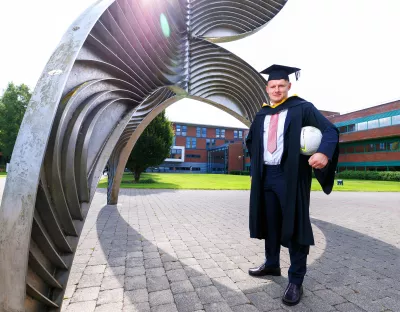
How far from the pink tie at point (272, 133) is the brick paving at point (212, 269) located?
1560mm

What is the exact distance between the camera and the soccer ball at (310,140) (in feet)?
8.24

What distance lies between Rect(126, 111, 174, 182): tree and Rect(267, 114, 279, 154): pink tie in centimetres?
1642

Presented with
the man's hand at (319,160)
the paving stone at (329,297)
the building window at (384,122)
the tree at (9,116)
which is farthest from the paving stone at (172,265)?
the tree at (9,116)

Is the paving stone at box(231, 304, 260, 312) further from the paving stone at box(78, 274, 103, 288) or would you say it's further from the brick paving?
the paving stone at box(78, 274, 103, 288)

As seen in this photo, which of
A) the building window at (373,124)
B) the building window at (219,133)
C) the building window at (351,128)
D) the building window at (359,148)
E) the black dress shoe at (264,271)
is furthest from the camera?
the building window at (219,133)

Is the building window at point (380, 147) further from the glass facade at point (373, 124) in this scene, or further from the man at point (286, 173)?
the man at point (286, 173)

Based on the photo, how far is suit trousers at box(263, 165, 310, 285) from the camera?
258 cm

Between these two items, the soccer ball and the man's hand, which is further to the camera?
the soccer ball

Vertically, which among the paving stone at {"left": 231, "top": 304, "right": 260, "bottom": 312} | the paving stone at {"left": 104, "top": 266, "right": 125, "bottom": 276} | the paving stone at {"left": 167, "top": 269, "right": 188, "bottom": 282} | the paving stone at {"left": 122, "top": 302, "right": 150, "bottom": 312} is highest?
the paving stone at {"left": 231, "top": 304, "right": 260, "bottom": 312}

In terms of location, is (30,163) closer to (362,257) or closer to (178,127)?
(362,257)

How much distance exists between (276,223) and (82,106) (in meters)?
2.53

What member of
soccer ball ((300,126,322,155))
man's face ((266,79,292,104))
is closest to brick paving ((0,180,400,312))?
soccer ball ((300,126,322,155))

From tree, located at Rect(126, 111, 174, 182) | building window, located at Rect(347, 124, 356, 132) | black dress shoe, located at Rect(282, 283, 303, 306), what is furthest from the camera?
building window, located at Rect(347, 124, 356, 132)

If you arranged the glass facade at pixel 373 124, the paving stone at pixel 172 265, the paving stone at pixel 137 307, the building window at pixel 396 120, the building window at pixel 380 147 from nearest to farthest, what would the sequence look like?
the paving stone at pixel 137 307, the paving stone at pixel 172 265, the building window at pixel 396 120, the glass facade at pixel 373 124, the building window at pixel 380 147
